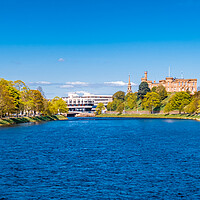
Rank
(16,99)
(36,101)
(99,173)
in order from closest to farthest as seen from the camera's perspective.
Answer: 1. (99,173)
2. (16,99)
3. (36,101)

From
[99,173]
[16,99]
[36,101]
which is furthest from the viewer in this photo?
[36,101]

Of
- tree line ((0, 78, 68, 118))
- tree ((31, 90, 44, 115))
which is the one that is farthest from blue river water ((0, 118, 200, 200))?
tree ((31, 90, 44, 115))

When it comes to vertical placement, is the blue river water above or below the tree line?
below

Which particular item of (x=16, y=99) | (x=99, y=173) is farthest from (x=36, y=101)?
(x=99, y=173)

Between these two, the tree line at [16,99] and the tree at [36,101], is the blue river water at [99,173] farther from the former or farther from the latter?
the tree at [36,101]

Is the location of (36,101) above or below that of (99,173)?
above

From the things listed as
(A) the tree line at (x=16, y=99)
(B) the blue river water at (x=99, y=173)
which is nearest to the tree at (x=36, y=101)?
(A) the tree line at (x=16, y=99)

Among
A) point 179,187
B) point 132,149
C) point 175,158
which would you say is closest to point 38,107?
point 132,149

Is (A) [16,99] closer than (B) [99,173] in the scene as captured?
No

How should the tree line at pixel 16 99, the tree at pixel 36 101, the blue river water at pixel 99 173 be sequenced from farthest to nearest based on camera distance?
the tree at pixel 36 101
the tree line at pixel 16 99
the blue river water at pixel 99 173

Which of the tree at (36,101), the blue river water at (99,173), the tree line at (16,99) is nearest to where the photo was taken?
the blue river water at (99,173)

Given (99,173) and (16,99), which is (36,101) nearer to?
(16,99)

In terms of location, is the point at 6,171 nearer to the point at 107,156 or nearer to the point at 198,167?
the point at 107,156

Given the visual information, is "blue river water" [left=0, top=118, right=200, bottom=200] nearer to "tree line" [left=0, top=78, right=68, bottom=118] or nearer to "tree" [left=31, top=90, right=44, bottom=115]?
"tree line" [left=0, top=78, right=68, bottom=118]
